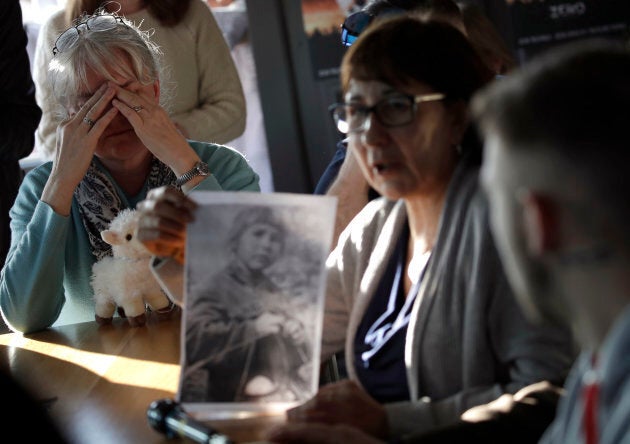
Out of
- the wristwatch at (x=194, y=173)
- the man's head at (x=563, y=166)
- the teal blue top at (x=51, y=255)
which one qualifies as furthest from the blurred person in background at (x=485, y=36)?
the man's head at (x=563, y=166)

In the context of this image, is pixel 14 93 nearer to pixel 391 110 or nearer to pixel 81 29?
pixel 81 29

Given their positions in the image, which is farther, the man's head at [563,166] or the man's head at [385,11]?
the man's head at [385,11]

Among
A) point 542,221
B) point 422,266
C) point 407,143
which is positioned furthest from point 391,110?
point 542,221

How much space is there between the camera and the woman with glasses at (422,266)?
4.82ft

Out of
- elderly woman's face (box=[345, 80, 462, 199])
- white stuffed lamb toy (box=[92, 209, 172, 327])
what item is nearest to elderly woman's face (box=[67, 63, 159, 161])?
white stuffed lamb toy (box=[92, 209, 172, 327])

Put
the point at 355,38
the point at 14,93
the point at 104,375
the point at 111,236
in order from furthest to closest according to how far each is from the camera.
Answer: the point at 14,93 < the point at 355,38 < the point at 111,236 < the point at 104,375

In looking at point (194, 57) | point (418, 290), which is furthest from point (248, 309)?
point (194, 57)

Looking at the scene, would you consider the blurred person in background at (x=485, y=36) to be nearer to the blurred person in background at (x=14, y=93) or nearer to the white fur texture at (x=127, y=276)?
the white fur texture at (x=127, y=276)

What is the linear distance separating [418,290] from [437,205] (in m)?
0.15

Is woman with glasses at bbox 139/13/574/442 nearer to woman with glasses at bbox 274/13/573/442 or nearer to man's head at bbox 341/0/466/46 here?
woman with glasses at bbox 274/13/573/442

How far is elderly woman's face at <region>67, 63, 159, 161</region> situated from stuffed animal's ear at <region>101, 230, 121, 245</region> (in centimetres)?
36

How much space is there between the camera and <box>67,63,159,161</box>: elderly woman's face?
250 centimetres

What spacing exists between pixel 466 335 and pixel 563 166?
0.64 metres

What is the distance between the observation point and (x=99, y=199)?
8.46 feet
